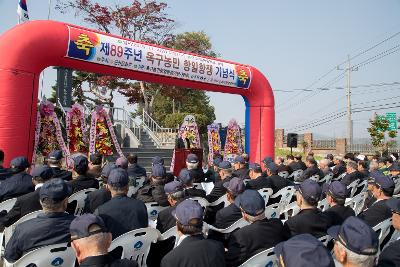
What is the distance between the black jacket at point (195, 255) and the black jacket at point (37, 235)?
1088 mm

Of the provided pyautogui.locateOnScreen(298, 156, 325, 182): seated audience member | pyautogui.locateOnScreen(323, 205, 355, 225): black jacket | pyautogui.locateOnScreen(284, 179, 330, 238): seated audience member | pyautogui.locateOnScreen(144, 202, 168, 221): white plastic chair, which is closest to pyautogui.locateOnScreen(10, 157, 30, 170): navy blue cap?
pyautogui.locateOnScreen(144, 202, 168, 221): white plastic chair

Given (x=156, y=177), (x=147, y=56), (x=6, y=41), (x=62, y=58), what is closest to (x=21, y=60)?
(x=6, y=41)

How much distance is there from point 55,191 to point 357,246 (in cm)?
269

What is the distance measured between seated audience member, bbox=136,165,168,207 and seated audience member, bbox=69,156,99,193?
31.8 inches

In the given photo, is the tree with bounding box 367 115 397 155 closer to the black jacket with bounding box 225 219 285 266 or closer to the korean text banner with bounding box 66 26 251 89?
the korean text banner with bounding box 66 26 251 89

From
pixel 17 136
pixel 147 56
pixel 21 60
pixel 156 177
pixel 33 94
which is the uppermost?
pixel 147 56

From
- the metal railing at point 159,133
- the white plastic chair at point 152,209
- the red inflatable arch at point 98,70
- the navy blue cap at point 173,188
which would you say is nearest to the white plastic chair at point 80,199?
the white plastic chair at point 152,209

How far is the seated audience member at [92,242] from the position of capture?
2363 millimetres

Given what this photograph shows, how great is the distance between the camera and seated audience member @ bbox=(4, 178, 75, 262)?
3270 millimetres

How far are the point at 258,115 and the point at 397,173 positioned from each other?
6.78m

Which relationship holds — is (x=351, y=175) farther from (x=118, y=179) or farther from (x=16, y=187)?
(x=16, y=187)

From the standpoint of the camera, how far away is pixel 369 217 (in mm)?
4832

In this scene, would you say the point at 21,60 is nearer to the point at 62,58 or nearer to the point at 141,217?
the point at 62,58

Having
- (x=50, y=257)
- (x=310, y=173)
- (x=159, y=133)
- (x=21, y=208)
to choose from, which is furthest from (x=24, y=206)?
(x=159, y=133)
